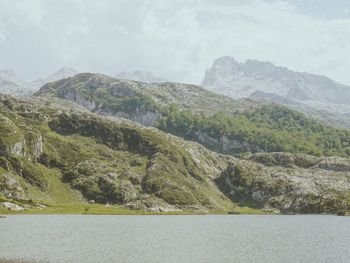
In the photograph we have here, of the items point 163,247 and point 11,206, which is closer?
point 163,247

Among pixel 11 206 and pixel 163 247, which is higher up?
pixel 163 247

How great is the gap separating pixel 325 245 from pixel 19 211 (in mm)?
132029

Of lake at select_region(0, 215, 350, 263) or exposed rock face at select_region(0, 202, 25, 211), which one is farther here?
exposed rock face at select_region(0, 202, 25, 211)

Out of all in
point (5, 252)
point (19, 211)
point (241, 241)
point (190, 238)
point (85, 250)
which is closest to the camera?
point (5, 252)

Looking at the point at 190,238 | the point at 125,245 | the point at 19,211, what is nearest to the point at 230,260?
the point at 125,245

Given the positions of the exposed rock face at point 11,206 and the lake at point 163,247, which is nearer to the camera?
the lake at point 163,247

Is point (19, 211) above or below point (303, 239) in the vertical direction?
below

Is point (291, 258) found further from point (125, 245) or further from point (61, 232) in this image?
point (61, 232)

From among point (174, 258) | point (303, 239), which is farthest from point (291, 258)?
point (303, 239)

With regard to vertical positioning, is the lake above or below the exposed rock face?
above

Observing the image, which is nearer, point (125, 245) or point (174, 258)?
point (174, 258)

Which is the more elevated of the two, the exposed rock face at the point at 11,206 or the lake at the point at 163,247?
the lake at the point at 163,247

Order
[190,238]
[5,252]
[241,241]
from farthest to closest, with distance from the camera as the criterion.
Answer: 1. [190,238]
2. [241,241]
3. [5,252]

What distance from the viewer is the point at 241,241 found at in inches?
3930
